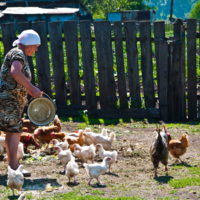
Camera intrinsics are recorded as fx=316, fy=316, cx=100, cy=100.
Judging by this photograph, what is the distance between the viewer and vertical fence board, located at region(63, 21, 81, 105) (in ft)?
24.8

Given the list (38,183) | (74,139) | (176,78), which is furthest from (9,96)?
(176,78)

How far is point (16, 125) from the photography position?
4.27m

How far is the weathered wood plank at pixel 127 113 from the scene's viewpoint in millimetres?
7652

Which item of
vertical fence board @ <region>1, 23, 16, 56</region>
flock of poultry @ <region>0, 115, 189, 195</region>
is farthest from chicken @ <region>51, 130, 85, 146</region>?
vertical fence board @ <region>1, 23, 16, 56</region>

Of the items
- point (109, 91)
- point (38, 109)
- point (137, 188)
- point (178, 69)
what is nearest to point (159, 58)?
point (178, 69)

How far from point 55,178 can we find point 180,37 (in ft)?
15.0

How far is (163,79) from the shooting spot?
24.6ft

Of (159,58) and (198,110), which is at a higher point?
(159,58)

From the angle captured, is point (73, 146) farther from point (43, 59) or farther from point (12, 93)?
point (43, 59)

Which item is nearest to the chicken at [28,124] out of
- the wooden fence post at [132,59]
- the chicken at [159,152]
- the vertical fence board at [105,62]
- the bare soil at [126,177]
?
the bare soil at [126,177]

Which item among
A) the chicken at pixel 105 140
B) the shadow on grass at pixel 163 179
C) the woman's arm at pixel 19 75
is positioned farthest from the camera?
the chicken at pixel 105 140

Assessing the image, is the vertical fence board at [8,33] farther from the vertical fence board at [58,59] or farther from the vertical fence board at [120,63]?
the vertical fence board at [120,63]

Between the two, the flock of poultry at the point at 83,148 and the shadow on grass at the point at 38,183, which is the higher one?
the flock of poultry at the point at 83,148

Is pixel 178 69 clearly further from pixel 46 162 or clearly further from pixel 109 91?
pixel 46 162
